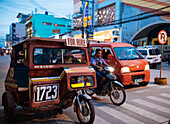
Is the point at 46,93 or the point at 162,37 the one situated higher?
the point at 162,37

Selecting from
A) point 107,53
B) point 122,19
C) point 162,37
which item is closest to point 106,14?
point 122,19

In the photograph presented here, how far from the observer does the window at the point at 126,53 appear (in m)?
7.63

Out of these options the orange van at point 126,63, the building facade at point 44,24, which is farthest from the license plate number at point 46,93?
the building facade at point 44,24

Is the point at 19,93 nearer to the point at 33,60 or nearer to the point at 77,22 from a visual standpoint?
the point at 33,60

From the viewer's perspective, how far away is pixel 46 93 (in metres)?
3.55

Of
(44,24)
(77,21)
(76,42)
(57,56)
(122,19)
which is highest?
(44,24)

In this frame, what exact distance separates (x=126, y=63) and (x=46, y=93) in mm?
4611

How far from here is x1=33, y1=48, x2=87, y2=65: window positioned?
375 centimetres

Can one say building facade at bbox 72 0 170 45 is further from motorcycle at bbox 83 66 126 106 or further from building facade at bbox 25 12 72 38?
building facade at bbox 25 12 72 38

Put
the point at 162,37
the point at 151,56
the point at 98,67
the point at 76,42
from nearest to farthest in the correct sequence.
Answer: the point at 76,42 < the point at 98,67 < the point at 162,37 < the point at 151,56

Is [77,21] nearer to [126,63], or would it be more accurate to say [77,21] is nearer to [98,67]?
[126,63]

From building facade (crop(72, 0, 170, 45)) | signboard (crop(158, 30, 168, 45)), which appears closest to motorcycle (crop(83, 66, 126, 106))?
signboard (crop(158, 30, 168, 45))

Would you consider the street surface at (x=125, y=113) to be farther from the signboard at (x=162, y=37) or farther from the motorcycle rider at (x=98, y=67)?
the signboard at (x=162, y=37)

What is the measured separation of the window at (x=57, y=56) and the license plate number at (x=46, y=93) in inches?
22.7
